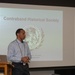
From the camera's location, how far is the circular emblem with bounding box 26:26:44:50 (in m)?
5.45

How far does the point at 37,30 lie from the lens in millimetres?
5516

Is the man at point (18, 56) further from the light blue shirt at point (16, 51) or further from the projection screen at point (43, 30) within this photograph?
the projection screen at point (43, 30)

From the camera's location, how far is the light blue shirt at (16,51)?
159 inches

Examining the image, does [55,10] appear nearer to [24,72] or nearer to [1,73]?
[24,72]

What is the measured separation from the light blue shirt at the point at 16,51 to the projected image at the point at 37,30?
1.16m

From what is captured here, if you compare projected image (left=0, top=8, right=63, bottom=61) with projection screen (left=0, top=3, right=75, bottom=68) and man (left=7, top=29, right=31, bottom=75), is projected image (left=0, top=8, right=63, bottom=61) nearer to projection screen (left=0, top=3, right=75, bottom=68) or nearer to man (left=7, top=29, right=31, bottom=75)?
projection screen (left=0, top=3, right=75, bottom=68)

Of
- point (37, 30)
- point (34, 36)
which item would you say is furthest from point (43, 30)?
point (34, 36)

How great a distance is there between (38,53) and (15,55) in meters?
1.47

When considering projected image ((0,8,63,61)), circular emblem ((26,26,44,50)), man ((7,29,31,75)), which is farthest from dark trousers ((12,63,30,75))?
circular emblem ((26,26,44,50))

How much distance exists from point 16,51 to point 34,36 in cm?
145

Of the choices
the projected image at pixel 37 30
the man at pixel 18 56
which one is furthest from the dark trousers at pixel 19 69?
the projected image at pixel 37 30

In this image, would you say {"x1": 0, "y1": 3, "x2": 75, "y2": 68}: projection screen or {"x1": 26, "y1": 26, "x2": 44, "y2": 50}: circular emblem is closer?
{"x1": 0, "y1": 3, "x2": 75, "y2": 68}: projection screen

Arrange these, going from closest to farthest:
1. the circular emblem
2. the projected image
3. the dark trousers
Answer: the dark trousers, the projected image, the circular emblem

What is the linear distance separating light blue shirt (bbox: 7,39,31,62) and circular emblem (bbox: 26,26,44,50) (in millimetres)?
1177
